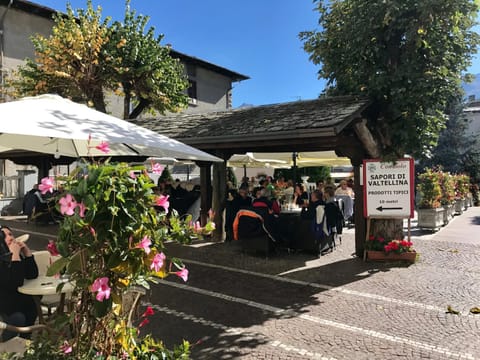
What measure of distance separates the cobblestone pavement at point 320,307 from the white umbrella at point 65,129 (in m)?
1.33

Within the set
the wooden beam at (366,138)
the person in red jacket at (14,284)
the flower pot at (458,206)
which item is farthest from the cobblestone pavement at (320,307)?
the flower pot at (458,206)

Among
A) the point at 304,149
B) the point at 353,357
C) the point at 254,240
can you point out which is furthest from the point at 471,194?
the point at 353,357

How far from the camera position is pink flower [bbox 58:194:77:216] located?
72.8 inches

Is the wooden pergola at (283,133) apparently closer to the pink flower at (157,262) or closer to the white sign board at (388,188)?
the white sign board at (388,188)

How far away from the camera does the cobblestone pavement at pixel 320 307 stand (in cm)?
386

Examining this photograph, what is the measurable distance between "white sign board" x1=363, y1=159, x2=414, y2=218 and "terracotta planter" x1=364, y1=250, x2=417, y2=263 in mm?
712

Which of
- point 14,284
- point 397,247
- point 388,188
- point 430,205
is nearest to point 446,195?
point 430,205

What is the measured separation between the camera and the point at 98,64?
51.3 ft

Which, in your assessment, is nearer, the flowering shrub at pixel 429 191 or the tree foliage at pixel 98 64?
the flowering shrub at pixel 429 191

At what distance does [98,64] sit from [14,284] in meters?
14.1

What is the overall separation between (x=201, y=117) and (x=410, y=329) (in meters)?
8.55

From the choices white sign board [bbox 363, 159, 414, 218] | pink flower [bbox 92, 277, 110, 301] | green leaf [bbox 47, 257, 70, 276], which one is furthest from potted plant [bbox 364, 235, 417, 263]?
green leaf [bbox 47, 257, 70, 276]

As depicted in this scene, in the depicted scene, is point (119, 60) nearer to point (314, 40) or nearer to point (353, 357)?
point (314, 40)

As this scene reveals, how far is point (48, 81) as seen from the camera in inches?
605
